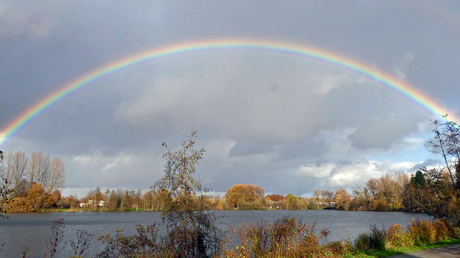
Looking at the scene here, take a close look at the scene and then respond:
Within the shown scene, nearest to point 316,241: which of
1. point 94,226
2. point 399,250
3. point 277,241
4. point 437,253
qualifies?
point 277,241

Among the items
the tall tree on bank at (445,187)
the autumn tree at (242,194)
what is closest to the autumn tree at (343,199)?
the autumn tree at (242,194)

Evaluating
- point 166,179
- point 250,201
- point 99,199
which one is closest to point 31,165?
point 99,199

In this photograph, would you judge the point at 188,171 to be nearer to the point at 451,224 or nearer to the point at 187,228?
the point at 187,228

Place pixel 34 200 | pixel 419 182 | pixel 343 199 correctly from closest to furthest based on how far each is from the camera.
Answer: pixel 419 182 < pixel 34 200 < pixel 343 199

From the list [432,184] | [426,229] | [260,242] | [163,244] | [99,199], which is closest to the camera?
[260,242]

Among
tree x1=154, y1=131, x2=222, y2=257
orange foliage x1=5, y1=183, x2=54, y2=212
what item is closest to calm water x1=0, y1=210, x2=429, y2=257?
tree x1=154, y1=131, x2=222, y2=257

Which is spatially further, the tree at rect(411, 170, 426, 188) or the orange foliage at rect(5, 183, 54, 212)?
the orange foliage at rect(5, 183, 54, 212)

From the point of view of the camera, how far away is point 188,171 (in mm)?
11484

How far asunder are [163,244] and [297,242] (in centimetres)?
502

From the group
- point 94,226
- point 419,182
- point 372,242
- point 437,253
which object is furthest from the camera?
point 419,182

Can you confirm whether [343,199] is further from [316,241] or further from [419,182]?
[316,241]

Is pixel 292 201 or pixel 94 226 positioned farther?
pixel 292 201

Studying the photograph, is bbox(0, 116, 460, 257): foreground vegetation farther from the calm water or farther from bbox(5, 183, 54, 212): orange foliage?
bbox(5, 183, 54, 212): orange foliage

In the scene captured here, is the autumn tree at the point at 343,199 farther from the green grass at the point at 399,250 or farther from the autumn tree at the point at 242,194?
the green grass at the point at 399,250
